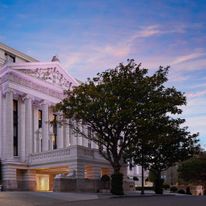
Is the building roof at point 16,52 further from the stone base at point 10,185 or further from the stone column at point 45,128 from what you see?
the stone base at point 10,185

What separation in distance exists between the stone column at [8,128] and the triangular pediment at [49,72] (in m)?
4.16

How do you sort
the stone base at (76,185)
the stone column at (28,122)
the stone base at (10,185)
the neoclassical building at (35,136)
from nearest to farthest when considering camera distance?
the stone base at (76,185) < the neoclassical building at (35,136) < the stone base at (10,185) < the stone column at (28,122)

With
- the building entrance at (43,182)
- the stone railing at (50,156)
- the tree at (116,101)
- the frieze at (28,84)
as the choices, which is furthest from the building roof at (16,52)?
the tree at (116,101)

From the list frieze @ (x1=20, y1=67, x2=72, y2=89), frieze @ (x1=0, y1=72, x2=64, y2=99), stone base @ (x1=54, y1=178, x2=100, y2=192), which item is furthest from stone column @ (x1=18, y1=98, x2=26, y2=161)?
stone base @ (x1=54, y1=178, x2=100, y2=192)

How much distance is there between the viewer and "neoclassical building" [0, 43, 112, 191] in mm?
53406

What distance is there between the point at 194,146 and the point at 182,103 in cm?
1614

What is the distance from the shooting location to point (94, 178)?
54.6m

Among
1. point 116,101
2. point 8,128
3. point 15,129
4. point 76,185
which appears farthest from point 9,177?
point 116,101

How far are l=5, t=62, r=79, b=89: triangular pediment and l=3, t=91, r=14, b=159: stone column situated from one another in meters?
4.16

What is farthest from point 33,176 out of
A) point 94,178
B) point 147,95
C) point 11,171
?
point 147,95

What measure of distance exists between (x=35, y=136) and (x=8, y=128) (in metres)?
6.55

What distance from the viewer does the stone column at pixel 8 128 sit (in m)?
57.3

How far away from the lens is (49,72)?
6506 cm

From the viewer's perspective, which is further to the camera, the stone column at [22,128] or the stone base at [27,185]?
the stone column at [22,128]
